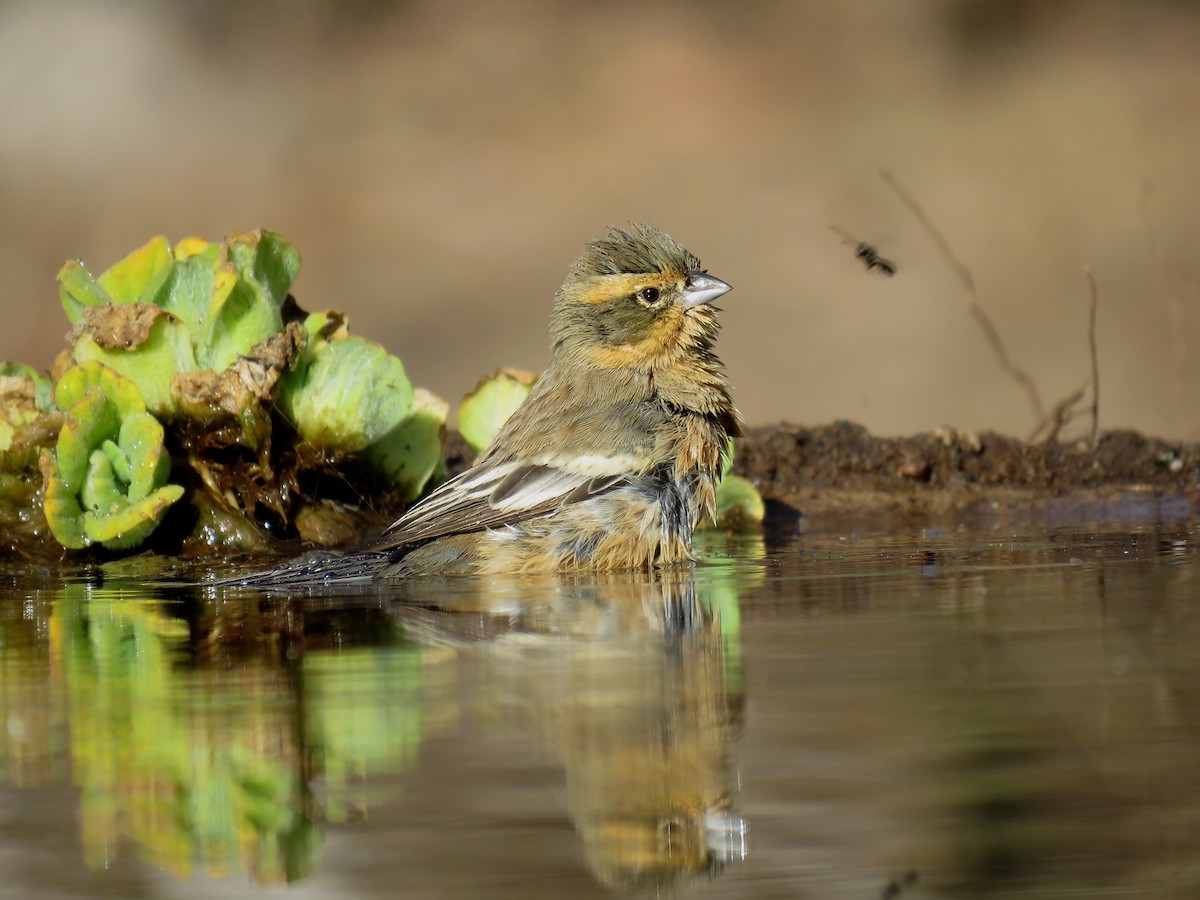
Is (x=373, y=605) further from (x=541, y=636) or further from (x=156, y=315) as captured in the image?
(x=156, y=315)

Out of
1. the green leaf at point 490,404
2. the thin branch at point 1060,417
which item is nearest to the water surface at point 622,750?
the green leaf at point 490,404

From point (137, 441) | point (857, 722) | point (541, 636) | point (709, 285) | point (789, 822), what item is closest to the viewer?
point (789, 822)

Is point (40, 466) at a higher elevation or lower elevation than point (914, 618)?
higher

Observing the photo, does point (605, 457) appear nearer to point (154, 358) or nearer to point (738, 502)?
point (738, 502)

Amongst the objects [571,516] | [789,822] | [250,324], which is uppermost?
[250,324]

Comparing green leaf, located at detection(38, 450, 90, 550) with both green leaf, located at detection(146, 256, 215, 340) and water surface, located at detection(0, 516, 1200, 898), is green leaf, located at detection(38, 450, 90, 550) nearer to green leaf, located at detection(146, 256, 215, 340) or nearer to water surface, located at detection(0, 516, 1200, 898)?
green leaf, located at detection(146, 256, 215, 340)

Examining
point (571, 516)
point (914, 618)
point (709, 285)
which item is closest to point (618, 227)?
point (709, 285)

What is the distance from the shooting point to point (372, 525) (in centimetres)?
596

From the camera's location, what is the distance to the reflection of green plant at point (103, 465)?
202 inches

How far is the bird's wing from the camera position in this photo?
5.11m

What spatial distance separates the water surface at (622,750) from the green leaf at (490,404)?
8.01 feet

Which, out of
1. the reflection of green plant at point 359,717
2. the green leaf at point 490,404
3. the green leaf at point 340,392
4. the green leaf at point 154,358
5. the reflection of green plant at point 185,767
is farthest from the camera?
the green leaf at point 490,404

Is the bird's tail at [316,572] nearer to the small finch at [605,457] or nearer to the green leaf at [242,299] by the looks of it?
the small finch at [605,457]

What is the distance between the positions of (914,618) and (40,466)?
3.04m
